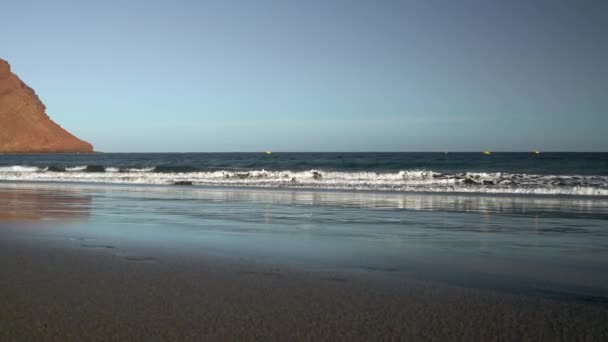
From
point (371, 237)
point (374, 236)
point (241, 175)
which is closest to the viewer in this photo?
point (371, 237)

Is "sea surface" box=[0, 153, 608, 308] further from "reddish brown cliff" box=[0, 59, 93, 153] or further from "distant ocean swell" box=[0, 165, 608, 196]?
"reddish brown cliff" box=[0, 59, 93, 153]

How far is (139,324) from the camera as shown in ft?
12.7

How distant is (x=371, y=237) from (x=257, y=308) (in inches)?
180

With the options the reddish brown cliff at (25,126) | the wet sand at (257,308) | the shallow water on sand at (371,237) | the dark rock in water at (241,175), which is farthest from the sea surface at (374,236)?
the reddish brown cliff at (25,126)

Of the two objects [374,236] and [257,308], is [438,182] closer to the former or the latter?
[374,236]

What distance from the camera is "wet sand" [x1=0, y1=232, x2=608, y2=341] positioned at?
3.71 m

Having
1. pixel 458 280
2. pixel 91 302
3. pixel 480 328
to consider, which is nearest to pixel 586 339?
pixel 480 328

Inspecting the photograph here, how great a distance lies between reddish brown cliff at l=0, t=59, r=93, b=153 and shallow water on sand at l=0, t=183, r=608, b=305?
161405mm

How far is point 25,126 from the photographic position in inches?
6476

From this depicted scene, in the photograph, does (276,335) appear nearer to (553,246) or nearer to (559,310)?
(559,310)

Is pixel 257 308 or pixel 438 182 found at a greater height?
pixel 257 308

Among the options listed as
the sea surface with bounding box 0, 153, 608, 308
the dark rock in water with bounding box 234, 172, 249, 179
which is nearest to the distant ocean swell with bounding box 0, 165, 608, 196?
the dark rock in water with bounding box 234, 172, 249, 179

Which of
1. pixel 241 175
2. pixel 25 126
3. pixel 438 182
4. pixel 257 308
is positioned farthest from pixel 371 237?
pixel 25 126

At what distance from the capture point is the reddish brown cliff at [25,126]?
519 feet
